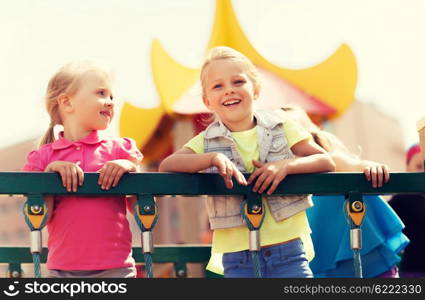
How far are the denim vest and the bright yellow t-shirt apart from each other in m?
0.02

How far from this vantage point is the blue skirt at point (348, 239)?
4.30m

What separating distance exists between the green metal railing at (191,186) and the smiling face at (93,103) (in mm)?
567

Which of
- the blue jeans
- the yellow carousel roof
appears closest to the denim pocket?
the blue jeans

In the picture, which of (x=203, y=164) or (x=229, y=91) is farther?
(x=229, y=91)

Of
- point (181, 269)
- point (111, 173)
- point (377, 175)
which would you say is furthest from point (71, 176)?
A: point (181, 269)

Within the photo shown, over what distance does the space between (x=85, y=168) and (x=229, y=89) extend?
672mm

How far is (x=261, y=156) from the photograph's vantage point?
3545 mm

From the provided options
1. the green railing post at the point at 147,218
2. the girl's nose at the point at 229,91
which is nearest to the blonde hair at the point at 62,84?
the girl's nose at the point at 229,91

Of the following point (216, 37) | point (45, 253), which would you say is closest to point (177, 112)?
point (216, 37)

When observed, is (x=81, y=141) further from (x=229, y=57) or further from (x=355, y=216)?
(x=355, y=216)

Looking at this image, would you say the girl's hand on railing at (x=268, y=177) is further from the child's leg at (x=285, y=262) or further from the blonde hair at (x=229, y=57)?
the blonde hair at (x=229, y=57)

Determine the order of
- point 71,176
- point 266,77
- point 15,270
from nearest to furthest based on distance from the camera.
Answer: point 71,176 < point 15,270 < point 266,77

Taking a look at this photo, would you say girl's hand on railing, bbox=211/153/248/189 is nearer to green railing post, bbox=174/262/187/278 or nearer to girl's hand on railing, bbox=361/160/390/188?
girl's hand on railing, bbox=361/160/390/188

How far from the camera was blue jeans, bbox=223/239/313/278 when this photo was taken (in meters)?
3.50
